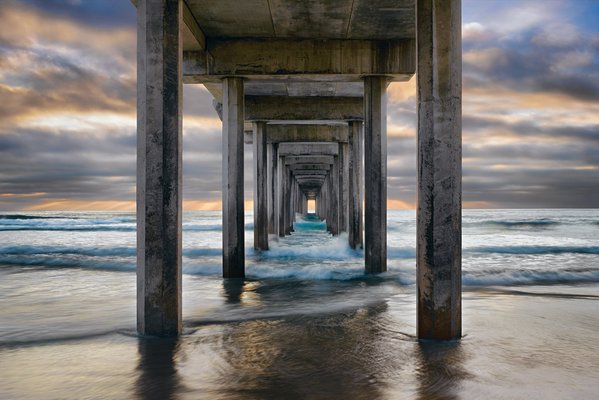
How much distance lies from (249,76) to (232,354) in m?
7.11

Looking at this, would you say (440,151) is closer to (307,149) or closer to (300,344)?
(300,344)

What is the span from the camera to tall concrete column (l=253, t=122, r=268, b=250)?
632 inches

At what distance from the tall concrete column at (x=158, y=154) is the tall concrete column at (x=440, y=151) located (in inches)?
105

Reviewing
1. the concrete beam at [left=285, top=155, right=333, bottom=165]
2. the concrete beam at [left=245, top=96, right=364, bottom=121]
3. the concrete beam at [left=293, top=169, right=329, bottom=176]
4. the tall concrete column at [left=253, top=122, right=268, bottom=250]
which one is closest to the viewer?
the concrete beam at [left=245, top=96, right=364, bottom=121]

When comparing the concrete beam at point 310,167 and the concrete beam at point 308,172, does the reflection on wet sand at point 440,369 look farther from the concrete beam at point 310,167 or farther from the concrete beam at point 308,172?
the concrete beam at point 308,172

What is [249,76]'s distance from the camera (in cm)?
1050

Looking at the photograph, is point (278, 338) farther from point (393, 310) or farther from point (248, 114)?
point (248, 114)

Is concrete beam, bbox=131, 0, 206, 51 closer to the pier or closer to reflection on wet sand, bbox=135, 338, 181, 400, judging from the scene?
the pier

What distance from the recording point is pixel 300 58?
1042 cm

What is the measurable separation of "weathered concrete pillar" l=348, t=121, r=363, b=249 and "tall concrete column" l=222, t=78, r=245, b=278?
20.2 feet

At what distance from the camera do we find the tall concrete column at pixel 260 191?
52.7 feet

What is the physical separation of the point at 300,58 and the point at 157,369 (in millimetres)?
7752

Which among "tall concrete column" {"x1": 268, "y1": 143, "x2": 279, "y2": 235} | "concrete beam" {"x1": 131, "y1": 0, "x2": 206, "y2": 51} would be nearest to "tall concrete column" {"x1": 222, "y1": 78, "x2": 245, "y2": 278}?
"concrete beam" {"x1": 131, "y1": 0, "x2": 206, "y2": 51}

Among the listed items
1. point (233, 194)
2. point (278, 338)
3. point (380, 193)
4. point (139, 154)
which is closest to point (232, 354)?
point (278, 338)
